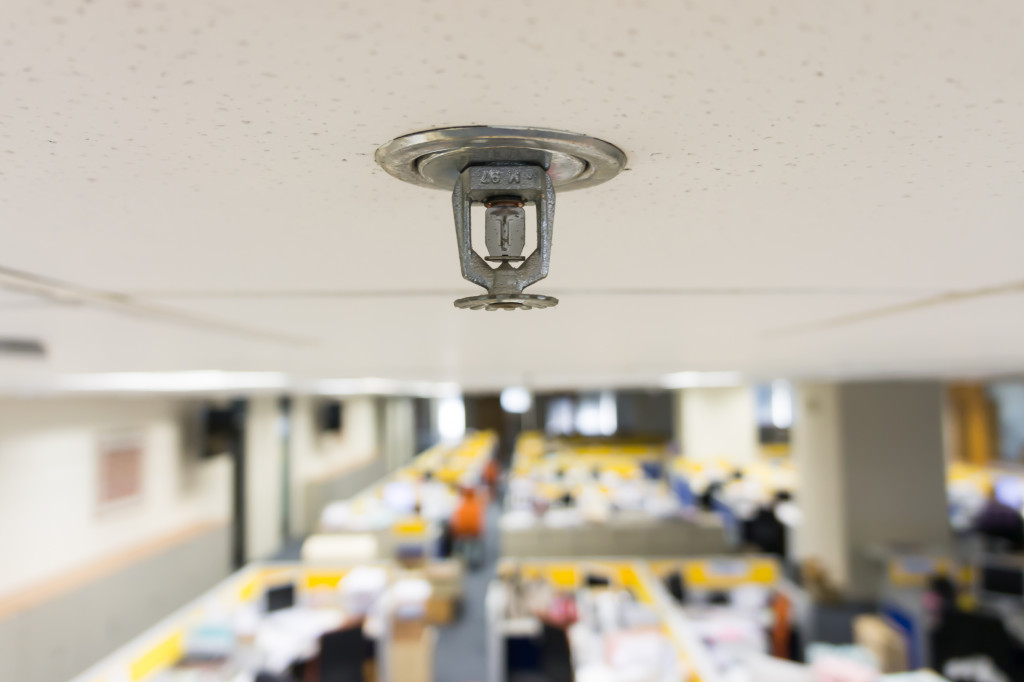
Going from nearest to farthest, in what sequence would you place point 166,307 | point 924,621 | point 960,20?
point 960,20 < point 166,307 < point 924,621

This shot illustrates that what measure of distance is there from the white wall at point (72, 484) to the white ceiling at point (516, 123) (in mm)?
4740

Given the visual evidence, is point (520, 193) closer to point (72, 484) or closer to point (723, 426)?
point (72, 484)

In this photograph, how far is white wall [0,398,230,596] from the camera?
15.0 feet

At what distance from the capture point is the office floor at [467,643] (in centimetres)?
514

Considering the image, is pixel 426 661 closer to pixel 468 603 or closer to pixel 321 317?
pixel 468 603

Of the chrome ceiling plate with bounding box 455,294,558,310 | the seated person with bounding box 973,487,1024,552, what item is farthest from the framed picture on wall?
the seated person with bounding box 973,487,1024,552

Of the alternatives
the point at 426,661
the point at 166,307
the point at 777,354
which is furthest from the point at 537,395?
the point at 166,307

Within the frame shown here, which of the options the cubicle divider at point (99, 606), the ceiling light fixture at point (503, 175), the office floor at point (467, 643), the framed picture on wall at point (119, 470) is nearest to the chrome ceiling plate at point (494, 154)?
the ceiling light fixture at point (503, 175)

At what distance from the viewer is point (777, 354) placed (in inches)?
91.4

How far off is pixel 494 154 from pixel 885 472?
6.80 m

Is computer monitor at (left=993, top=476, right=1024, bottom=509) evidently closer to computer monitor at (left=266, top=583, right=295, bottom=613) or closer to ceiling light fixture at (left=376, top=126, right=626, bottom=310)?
computer monitor at (left=266, top=583, right=295, bottom=613)

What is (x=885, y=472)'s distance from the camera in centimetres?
609

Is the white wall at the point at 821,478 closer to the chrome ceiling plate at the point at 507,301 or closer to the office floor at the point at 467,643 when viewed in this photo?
the office floor at the point at 467,643

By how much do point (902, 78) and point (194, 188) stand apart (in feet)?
1.43
